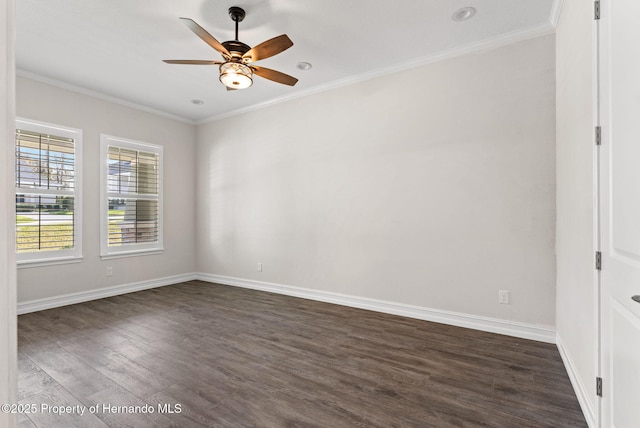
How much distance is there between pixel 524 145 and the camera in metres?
3.01

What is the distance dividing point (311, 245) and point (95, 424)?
3.00 meters

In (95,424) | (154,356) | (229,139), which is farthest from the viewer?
(229,139)

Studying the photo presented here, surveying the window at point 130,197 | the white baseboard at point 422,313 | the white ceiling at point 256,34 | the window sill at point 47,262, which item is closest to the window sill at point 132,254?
the window at point 130,197

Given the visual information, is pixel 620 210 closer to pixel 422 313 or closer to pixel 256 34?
pixel 422 313

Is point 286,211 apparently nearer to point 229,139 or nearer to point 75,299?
point 229,139

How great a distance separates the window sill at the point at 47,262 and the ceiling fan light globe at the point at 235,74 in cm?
336

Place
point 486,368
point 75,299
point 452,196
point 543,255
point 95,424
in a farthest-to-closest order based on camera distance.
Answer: point 75,299 → point 452,196 → point 543,255 → point 486,368 → point 95,424

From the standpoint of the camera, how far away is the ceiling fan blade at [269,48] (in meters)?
2.48

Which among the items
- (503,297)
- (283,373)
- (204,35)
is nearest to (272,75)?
(204,35)

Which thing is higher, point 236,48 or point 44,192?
point 236,48

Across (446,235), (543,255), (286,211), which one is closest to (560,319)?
(543,255)

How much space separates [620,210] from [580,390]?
1.30m

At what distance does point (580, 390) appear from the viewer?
6.49ft

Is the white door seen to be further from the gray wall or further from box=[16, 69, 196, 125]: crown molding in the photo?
box=[16, 69, 196, 125]: crown molding
